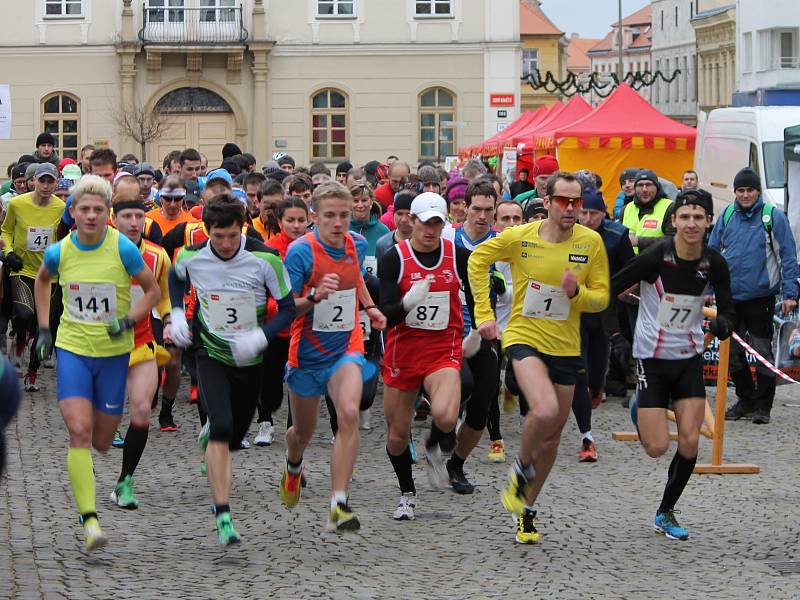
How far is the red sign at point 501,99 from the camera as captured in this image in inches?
1989

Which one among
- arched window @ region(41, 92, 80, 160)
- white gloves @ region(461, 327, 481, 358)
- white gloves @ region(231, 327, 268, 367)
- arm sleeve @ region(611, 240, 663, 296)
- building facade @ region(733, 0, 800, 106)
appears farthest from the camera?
building facade @ region(733, 0, 800, 106)

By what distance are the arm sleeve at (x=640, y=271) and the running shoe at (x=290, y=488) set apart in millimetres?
2056

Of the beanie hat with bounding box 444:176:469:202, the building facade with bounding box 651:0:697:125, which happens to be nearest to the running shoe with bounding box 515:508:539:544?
the beanie hat with bounding box 444:176:469:202

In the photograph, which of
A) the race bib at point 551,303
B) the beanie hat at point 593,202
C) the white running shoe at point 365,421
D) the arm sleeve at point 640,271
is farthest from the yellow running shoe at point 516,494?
the white running shoe at point 365,421

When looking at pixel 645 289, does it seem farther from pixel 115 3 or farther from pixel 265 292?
pixel 115 3

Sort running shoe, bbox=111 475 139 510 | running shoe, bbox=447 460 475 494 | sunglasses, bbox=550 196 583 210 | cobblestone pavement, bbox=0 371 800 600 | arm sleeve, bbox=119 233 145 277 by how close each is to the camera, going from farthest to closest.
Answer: running shoe, bbox=447 460 475 494 → running shoe, bbox=111 475 139 510 → sunglasses, bbox=550 196 583 210 → arm sleeve, bbox=119 233 145 277 → cobblestone pavement, bbox=0 371 800 600

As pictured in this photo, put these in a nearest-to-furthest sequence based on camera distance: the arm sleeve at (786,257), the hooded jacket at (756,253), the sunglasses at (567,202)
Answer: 1. the sunglasses at (567,202)
2. the arm sleeve at (786,257)
3. the hooded jacket at (756,253)

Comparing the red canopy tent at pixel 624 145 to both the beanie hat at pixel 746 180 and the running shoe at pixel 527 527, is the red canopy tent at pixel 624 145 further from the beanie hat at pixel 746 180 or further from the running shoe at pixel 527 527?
the running shoe at pixel 527 527

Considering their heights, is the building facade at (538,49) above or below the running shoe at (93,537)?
above

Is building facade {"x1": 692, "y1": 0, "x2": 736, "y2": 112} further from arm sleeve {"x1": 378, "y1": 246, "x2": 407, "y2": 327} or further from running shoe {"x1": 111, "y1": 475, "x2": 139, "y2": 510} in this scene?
running shoe {"x1": 111, "y1": 475, "x2": 139, "y2": 510}

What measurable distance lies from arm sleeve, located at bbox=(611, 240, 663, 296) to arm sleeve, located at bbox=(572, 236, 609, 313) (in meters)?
0.17

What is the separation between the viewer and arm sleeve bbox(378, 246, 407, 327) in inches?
368

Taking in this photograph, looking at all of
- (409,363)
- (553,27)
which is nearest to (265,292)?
(409,363)

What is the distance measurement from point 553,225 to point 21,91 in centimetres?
4318
